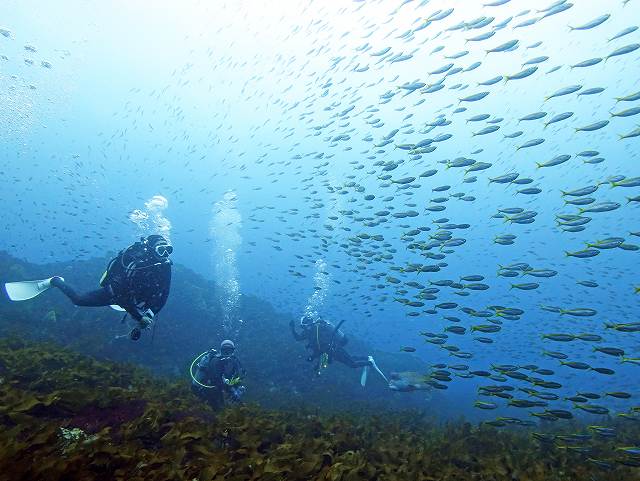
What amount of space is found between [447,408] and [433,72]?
66.2 feet

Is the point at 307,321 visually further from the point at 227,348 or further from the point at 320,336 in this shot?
the point at 227,348

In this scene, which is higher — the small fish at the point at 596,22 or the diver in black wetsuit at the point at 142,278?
the small fish at the point at 596,22

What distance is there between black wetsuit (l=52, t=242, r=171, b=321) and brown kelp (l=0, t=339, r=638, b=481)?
146 cm

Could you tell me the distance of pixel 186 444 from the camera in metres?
4.61

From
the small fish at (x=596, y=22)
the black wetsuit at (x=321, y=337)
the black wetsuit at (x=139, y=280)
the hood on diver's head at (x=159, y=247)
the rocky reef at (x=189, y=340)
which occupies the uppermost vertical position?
the small fish at (x=596, y=22)

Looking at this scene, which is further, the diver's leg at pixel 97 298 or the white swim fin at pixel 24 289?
the white swim fin at pixel 24 289

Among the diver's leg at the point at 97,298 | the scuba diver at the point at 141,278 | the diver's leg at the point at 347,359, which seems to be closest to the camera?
the scuba diver at the point at 141,278

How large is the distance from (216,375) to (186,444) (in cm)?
394

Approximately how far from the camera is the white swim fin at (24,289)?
33.1ft

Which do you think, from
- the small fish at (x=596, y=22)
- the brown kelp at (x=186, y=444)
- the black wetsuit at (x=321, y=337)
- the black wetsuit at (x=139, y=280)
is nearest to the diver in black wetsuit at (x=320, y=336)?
the black wetsuit at (x=321, y=337)

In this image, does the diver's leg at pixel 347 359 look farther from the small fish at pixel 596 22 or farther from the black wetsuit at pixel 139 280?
the small fish at pixel 596 22

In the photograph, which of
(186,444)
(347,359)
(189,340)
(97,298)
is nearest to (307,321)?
(347,359)

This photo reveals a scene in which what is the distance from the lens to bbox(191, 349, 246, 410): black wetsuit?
8391 millimetres

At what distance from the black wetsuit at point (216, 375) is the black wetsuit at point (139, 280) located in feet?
6.39
